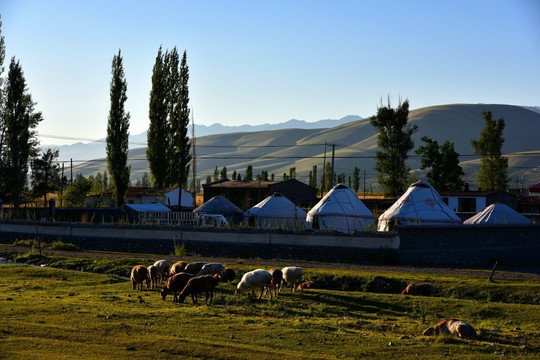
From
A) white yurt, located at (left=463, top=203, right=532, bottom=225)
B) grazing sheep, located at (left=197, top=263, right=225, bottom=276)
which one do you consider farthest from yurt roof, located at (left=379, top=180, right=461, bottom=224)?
grazing sheep, located at (left=197, top=263, right=225, bottom=276)

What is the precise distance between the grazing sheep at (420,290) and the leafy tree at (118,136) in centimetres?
4845

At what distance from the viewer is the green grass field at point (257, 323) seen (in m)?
15.5

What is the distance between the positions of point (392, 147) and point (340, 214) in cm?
2838

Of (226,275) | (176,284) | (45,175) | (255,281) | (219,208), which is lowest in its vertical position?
(226,275)

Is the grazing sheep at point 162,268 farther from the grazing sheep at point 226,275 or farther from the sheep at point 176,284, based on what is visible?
the sheep at point 176,284

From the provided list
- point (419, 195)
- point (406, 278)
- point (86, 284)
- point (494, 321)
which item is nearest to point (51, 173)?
point (419, 195)

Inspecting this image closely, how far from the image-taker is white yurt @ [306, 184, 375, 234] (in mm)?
51031

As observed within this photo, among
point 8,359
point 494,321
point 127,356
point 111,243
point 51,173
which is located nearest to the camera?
point 8,359

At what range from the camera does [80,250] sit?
46.7m

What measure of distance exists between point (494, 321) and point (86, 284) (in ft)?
55.0

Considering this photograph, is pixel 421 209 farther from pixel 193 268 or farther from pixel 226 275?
pixel 193 268

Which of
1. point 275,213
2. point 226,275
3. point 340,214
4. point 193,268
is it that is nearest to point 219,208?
point 275,213

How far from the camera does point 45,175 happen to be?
7881 cm

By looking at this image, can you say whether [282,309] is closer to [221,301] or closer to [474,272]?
[221,301]
